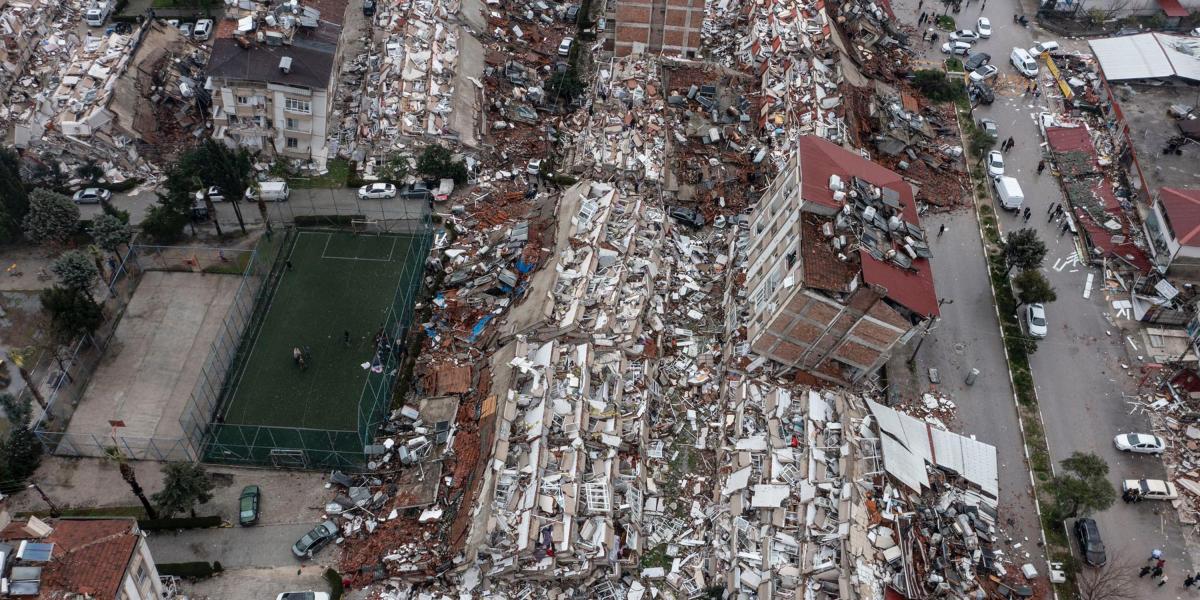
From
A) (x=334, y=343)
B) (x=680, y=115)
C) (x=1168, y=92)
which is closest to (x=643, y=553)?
(x=334, y=343)

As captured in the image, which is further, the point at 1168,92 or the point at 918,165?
the point at 1168,92

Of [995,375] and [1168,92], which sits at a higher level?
[1168,92]

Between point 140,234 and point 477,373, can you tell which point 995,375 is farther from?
point 140,234

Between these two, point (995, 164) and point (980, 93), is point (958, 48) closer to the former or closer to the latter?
point (980, 93)

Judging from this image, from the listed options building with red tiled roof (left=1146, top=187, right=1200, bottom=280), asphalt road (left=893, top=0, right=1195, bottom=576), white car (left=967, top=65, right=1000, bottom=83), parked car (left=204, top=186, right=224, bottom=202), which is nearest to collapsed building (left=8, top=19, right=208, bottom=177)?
parked car (left=204, top=186, right=224, bottom=202)

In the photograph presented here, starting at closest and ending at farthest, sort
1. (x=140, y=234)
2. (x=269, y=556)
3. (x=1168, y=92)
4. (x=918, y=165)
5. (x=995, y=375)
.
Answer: (x=269, y=556), (x=995, y=375), (x=140, y=234), (x=918, y=165), (x=1168, y=92)

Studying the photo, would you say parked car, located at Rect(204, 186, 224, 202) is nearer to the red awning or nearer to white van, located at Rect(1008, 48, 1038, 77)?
white van, located at Rect(1008, 48, 1038, 77)
